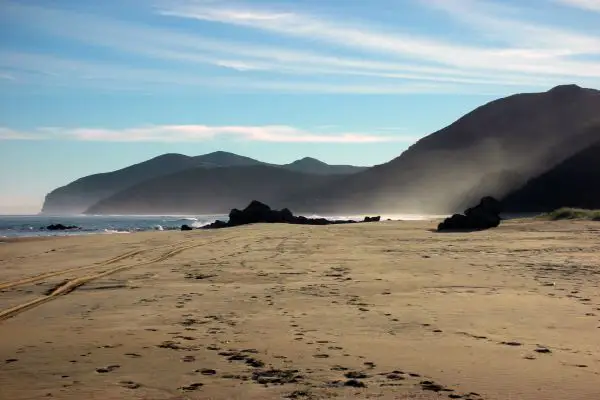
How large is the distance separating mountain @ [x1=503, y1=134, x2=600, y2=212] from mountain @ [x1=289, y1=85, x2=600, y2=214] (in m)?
8.38

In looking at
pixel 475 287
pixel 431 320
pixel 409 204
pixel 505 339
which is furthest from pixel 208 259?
pixel 409 204

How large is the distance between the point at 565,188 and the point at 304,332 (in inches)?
3515

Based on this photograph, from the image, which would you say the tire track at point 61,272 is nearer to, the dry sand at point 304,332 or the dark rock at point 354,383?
the dry sand at point 304,332

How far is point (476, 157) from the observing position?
14750 cm

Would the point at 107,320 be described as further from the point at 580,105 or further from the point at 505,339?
the point at 580,105

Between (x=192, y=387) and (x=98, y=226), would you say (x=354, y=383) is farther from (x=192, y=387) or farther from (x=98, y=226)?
(x=98, y=226)

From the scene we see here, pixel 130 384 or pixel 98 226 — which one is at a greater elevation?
pixel 98 226

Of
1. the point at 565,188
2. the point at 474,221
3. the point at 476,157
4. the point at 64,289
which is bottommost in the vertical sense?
the point at 64,289

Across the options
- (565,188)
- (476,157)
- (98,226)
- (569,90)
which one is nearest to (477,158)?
(476,157)

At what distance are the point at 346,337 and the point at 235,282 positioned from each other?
5.46 metres

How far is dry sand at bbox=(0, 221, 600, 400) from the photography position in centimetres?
514

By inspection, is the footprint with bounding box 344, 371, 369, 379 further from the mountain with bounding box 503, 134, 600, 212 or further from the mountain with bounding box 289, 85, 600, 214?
the mountain with bounding box 289, 85, 600, 214

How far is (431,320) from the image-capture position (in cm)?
788

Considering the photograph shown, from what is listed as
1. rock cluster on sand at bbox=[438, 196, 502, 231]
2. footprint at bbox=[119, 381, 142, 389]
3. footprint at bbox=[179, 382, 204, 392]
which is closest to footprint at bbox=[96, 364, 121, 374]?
footprint at bbox=[119, 381, 142, 389]
